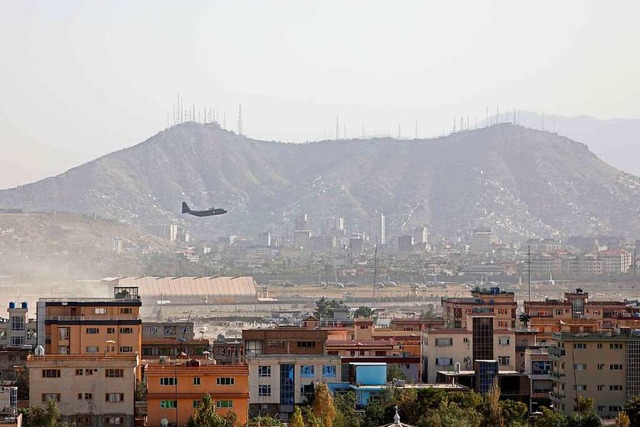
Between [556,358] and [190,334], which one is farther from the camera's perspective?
[190,334]

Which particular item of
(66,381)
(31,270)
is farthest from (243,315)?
(66,381)

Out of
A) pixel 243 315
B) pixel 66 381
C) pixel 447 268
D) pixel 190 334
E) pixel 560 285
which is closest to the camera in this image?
pixel 66 381

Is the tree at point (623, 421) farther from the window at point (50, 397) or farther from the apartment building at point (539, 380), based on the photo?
the window at point (50, 397)

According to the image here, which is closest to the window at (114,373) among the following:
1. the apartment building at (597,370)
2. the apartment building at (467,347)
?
the apartment building at (597,370)

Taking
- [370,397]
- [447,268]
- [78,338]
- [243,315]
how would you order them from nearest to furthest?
1. [370,397]
2. [78,338]
3. [243,315]
4. [447,268]

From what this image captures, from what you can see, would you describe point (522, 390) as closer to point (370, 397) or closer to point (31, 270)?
point (370, 397)

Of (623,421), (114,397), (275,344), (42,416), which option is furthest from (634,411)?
(42,416)

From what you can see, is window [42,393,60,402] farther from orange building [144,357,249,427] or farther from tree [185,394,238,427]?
tree [185,394,238,427]
